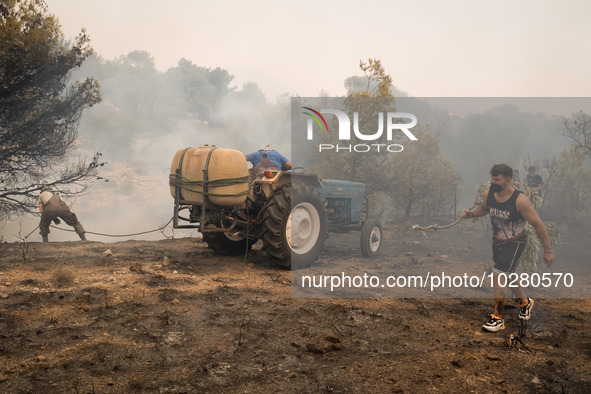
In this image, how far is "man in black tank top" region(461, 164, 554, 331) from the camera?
15.1ft

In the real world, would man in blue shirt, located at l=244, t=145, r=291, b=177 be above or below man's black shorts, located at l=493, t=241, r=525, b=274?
above

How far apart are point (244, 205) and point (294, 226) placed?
2.94ft

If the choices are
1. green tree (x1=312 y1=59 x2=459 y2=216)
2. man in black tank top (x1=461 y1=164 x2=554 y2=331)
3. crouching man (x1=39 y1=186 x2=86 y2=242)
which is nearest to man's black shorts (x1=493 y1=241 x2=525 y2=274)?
man in black tank top (x1=461 y1=164 x2=554 y2=331)

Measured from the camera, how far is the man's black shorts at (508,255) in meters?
4.72

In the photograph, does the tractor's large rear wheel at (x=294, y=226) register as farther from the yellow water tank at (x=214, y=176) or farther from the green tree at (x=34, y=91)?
the green tree at (x=34, y=91)

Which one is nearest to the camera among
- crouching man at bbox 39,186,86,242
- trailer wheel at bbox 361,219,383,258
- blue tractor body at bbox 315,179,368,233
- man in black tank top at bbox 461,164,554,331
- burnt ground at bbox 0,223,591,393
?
burnt ground at bbox 0,223,591,393

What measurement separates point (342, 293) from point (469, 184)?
18781 mm

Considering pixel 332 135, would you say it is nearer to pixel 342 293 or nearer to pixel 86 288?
pixel 342 293

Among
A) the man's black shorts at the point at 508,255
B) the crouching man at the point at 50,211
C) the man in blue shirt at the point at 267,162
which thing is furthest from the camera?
the crouching man at the point at 50,211

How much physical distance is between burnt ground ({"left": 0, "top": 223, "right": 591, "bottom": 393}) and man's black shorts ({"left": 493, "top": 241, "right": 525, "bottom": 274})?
1.91ft

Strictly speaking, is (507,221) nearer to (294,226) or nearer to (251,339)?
(251,339)

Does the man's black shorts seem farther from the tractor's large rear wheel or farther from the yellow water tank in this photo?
the yellow water tank

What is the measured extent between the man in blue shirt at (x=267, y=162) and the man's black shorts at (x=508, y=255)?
4050 mm

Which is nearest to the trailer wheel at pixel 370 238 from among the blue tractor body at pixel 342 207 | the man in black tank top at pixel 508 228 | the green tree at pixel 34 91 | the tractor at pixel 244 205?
the blue tractor body at pixel 342 207
